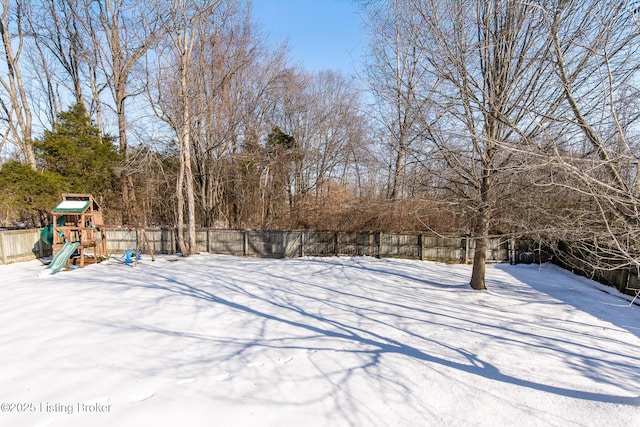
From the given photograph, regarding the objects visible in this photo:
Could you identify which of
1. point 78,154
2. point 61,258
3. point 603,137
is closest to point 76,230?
point 61,258

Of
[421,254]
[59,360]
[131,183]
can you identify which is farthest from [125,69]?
[421,254]

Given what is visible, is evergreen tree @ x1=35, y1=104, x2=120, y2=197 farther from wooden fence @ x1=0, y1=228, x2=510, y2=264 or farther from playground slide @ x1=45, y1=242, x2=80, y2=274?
playground slide @ x1=45, y1=242, x2=80, y2=274

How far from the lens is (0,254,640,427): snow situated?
2584 mm

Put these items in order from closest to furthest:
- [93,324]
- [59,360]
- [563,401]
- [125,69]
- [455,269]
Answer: [563,401], [59,360], [93,324], [455,269], [125,69]

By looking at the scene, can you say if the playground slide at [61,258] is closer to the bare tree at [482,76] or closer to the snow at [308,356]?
the snow at [308,356]

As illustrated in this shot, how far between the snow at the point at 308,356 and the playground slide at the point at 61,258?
49.0 inches

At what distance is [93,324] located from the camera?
172 inches

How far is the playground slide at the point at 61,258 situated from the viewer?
8.18 metres

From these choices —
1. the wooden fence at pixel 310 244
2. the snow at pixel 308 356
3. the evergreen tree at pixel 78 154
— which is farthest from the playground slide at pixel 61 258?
the evergreen tree at pixel 78 154

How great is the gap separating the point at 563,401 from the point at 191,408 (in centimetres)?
364

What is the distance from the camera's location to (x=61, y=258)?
8398 mm

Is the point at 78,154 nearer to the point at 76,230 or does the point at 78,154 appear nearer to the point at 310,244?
the point at 76,230

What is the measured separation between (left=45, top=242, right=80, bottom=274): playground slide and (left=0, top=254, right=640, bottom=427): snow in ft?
4.08

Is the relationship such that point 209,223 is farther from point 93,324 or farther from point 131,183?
point 93,324
